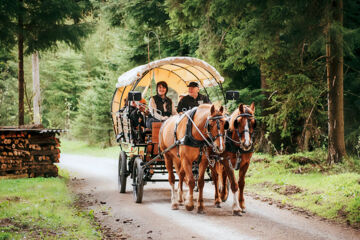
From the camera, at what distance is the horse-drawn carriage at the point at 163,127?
22.0ft

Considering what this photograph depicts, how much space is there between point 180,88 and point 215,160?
407cm

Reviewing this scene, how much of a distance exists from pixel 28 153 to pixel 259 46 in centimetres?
795

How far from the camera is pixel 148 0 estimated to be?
53.7 ft

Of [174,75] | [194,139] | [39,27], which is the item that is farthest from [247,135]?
[39,27]

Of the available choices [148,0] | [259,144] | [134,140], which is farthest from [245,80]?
[134,140]

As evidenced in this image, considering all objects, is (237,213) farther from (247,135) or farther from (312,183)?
(312,183)

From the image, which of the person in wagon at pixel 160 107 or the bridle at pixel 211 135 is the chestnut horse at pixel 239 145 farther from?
the person in wagon at pixel 160 107

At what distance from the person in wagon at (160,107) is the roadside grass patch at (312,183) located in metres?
2.83

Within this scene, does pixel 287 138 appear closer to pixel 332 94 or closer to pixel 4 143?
pixel 332 94

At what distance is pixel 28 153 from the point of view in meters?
12.0

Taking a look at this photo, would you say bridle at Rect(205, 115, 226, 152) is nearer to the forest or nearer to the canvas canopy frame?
the forest

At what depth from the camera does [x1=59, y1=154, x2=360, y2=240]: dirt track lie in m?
5.68

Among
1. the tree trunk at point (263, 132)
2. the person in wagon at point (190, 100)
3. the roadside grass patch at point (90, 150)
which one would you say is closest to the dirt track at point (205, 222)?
the person in wagon at point (190, 100)

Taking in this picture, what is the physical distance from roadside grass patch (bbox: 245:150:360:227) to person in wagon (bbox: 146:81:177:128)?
2.83 metres
